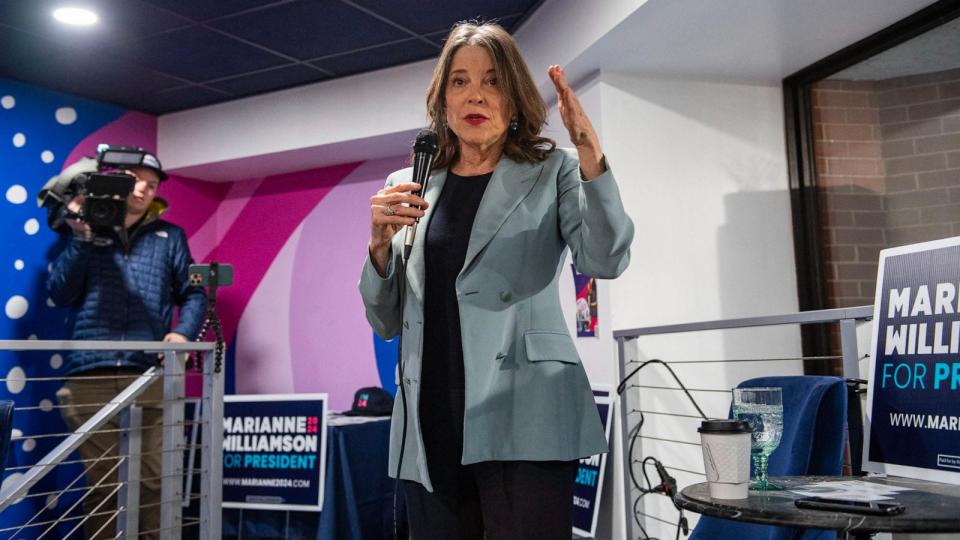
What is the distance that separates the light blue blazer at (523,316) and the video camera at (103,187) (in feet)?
8.48

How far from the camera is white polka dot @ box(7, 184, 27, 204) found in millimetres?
4094

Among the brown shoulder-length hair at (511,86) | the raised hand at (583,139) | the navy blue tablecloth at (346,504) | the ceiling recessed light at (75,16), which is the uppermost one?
the ceiling recessed light at (75,16)

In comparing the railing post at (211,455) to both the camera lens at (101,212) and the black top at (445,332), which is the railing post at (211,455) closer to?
the camera lens at (101,212)

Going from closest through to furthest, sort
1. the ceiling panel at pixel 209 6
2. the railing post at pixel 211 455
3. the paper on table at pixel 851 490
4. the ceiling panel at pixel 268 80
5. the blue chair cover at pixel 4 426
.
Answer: the paper on table at pixel 851 490
the blue chair cover at pixel 4 426
the railing post at pixel 211 455
the ceiling panel at pixel 209 6
the ceiling panel at pixel 268 80

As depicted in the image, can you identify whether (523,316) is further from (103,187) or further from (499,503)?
(103,187)

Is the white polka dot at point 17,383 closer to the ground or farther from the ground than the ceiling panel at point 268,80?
closer to the ground

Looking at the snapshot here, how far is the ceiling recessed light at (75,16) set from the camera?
11.4 ft

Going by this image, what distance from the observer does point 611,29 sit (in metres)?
3.06

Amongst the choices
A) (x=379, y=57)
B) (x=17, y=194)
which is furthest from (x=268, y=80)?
(x=17, y=194)

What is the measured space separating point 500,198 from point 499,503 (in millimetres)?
442

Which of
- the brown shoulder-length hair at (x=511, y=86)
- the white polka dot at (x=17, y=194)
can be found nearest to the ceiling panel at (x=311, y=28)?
the white polka dot at (x=17, y=194)

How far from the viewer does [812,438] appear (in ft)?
4.37

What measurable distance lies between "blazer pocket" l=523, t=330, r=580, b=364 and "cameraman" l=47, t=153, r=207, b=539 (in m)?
2.75

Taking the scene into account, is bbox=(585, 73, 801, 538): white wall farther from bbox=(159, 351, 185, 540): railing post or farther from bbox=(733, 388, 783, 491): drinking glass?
bbox=(733, 388, 783, 491): drinking glass
